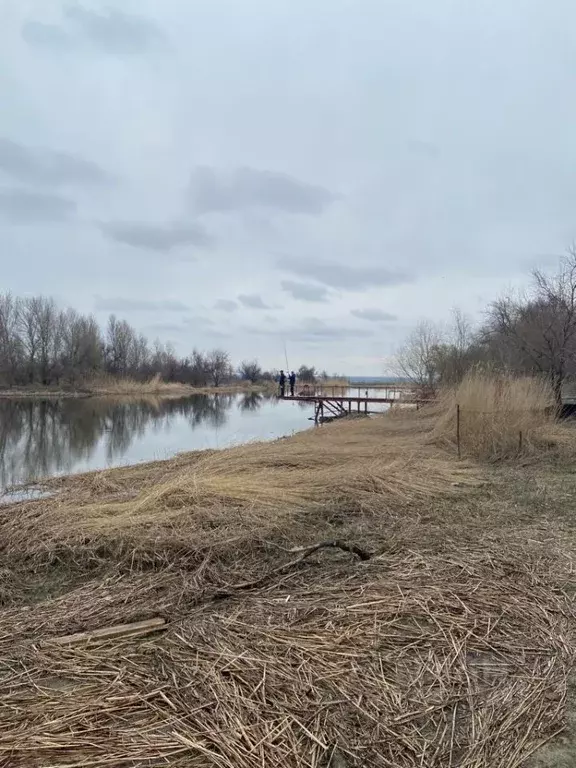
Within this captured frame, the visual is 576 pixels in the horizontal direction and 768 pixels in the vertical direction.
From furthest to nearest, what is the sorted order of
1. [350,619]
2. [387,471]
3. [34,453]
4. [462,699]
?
[34,453]
[387,471]
[350,619]
[462,699]

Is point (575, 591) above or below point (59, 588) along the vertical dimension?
above

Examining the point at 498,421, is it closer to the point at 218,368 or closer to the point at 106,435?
the point at 106,435

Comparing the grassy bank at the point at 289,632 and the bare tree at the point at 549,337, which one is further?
the bare tree at the point at 549,337

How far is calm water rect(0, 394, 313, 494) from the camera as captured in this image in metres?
15.0

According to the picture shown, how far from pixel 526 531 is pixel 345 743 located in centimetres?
359

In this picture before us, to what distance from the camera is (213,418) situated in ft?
107

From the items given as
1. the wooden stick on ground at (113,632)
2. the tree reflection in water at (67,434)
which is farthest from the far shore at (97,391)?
the wooden stick on ground at (113,632)

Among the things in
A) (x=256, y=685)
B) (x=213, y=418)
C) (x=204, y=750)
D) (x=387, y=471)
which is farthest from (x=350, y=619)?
(x=213, y=418)

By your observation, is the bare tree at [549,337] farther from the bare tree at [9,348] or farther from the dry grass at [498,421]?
the bare tree at [9,348]

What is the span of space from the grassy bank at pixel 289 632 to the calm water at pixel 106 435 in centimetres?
721

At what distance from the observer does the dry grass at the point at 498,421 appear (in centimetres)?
1057

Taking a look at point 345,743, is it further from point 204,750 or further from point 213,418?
point 213,418

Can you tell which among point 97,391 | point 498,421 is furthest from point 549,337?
point 97,391

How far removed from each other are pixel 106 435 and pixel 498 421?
629 inches
